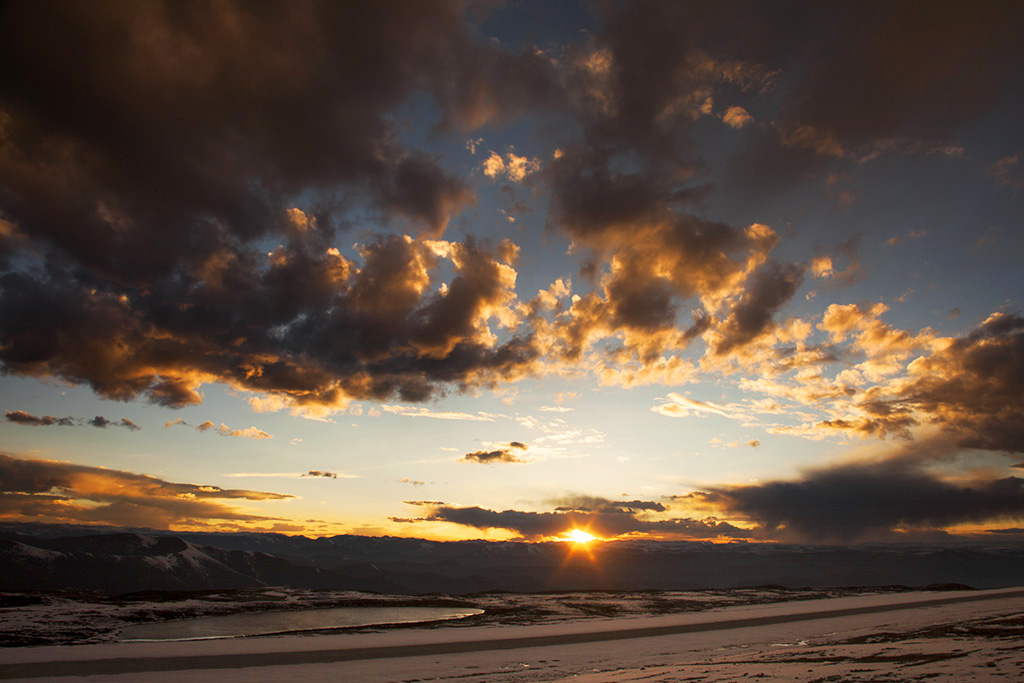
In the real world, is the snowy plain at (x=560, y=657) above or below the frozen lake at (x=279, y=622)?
above

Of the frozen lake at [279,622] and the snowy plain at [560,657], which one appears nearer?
the snowy plain at [560,657]

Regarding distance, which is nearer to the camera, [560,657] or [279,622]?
[560,657]

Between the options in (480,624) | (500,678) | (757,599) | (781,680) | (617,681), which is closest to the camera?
(781,680)

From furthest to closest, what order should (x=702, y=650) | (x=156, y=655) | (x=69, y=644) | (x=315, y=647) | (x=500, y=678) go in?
1. (x=69, y=644)
2. (x=315, y=647)
3. (x=156, y=655)
4. (x=702, y=650)
5. (x=500, y=678)

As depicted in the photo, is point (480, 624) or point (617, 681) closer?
point (617, 681)

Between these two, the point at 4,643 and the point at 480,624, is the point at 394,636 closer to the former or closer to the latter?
the point at 480,624

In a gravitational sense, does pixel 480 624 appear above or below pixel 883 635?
below

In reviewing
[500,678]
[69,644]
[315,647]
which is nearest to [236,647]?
[315,647]

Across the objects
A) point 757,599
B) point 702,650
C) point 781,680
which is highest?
point 781,680

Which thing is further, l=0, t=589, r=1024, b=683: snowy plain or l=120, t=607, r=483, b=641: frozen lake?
l=120, t=607, r=483, b=641: frozen lake

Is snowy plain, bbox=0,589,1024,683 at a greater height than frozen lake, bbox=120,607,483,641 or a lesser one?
greater

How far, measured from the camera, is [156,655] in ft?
117

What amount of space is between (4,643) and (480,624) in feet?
151

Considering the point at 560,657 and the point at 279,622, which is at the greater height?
the point at 560,657
